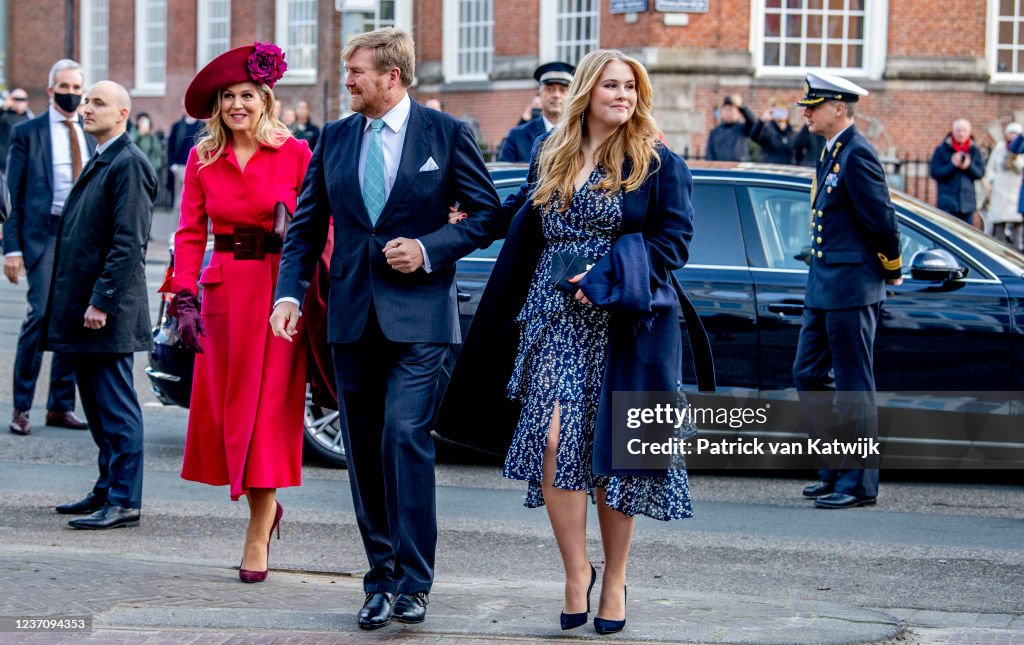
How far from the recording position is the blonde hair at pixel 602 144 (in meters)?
5.01

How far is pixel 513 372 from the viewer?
5.13m

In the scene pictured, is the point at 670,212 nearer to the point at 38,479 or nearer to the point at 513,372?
the point at 513,372

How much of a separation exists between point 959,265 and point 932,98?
734 inches

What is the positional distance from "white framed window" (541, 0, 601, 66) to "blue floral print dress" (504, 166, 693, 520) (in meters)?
22.8

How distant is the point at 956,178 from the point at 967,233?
41.4ft

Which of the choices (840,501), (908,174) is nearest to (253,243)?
(840,501)

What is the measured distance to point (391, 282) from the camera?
523 cm

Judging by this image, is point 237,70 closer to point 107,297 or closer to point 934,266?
point 107,297

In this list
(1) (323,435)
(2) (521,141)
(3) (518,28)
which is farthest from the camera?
(3) (518,28)

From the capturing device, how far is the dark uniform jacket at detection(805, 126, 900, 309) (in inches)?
299

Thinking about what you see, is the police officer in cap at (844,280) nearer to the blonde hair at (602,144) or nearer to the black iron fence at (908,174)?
the blonde hair at (602,144)

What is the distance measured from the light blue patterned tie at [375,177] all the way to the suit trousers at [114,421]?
2215 mm

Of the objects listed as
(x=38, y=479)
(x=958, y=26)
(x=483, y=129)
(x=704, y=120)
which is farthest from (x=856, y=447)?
(x=483, y=129)

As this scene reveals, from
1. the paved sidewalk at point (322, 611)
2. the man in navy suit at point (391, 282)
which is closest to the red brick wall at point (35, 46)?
the paved sidewalk at point (322, 611)
